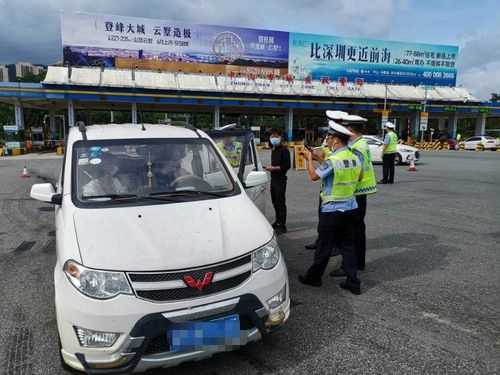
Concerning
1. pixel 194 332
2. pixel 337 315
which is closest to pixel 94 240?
pixel 194 332

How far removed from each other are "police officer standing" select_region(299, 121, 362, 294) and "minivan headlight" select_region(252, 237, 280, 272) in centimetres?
122

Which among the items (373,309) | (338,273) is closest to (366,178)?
(338,273)

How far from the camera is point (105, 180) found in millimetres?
3498

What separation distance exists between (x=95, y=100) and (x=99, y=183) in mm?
30690

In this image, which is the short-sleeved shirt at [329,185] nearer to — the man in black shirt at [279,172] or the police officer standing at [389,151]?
the man in black shirt at [279,172]

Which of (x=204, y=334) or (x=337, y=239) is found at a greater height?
(x=337, y=239)

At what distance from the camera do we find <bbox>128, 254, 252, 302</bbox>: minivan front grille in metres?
2.48

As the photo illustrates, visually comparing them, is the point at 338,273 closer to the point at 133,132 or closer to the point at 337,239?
the point at 337,239

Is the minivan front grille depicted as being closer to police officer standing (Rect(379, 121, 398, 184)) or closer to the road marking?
the road marking

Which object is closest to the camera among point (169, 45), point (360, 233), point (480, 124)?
point (360, 233)

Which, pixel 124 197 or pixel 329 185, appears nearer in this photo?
pixel 124 197

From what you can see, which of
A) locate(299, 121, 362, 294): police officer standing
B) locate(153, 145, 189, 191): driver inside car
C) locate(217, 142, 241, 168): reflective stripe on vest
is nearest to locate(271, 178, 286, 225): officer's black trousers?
locate(217, 142, 241, 168): reflective stripe on vest

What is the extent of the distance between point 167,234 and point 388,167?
10777mm

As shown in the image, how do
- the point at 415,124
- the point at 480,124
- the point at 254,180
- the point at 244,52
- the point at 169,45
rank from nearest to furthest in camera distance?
the point at 254,180, the point at 169,45, the point at 244,52, the point at 415,124, the point at 480,124
